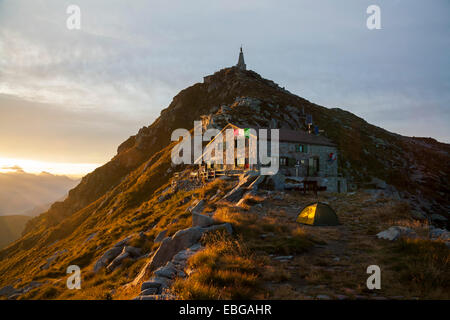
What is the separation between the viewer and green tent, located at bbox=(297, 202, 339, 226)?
13078 millimetres

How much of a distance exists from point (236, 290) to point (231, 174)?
25.1 meters

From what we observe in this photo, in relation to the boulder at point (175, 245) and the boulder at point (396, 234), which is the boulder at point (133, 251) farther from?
the boulder at point (396, 234)

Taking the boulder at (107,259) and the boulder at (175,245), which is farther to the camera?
the boulder at (107,259)

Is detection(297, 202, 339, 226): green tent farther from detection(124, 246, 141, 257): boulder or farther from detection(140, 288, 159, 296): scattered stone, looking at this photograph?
detection(124, 246, 141, 257): boulder

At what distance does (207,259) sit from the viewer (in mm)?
7773

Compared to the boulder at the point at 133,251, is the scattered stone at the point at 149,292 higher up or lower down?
higher up

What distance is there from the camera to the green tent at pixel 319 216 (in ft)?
42.9

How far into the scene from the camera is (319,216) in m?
13.2

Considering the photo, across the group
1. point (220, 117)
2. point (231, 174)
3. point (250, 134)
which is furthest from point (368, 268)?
point (220, 117)

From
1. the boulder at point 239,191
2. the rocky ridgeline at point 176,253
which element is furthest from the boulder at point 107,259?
the boulder at point 239,191

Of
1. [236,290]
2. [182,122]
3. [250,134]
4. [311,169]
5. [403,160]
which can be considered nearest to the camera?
[236,290]

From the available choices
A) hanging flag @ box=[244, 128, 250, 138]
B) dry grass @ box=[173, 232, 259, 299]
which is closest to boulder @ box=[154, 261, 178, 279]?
dry grass @ box=[173, 232, 259, 299]

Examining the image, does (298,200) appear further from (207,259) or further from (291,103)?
(291,103)

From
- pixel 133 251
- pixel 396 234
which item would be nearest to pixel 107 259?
pixel 133 251
